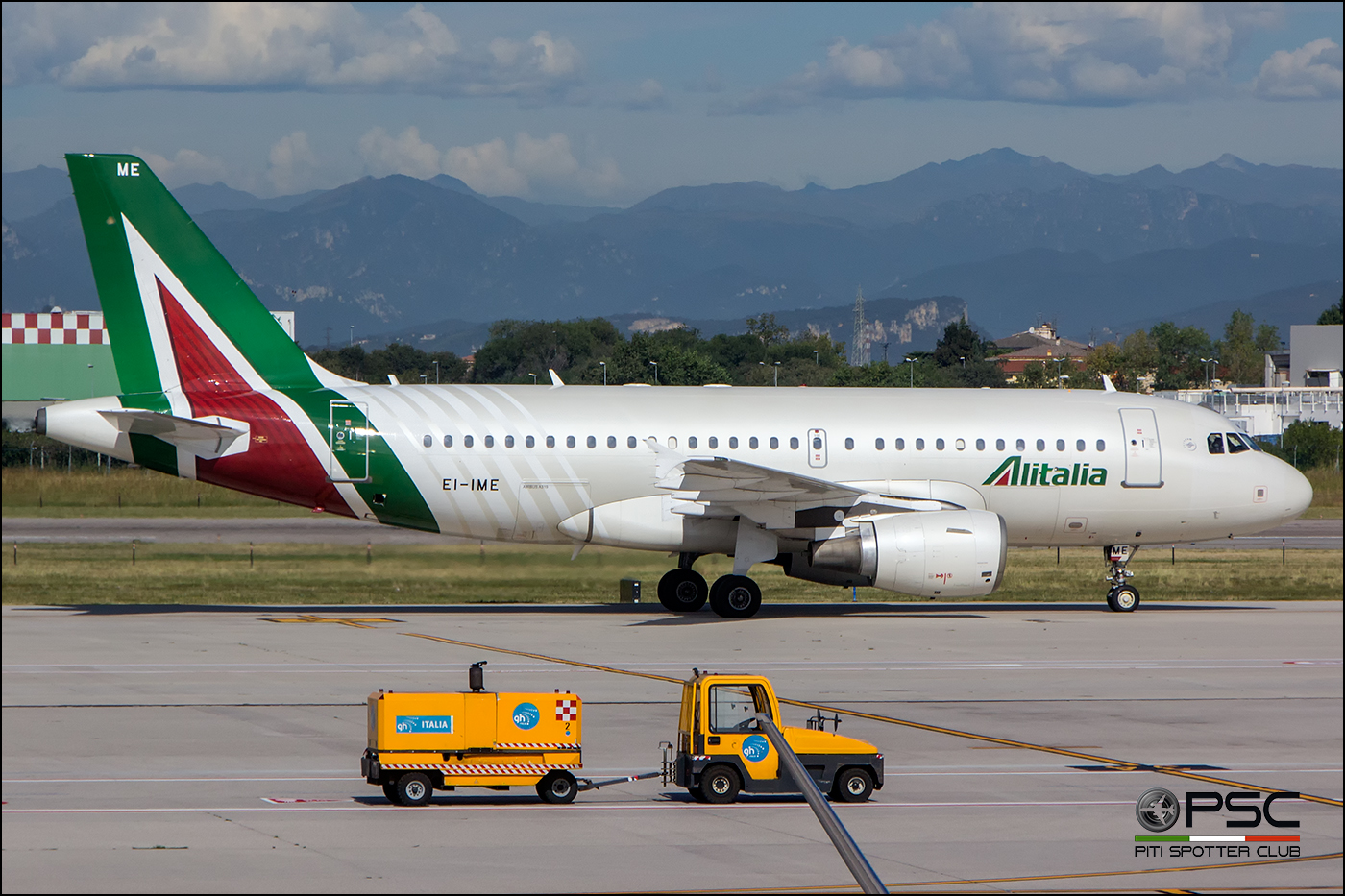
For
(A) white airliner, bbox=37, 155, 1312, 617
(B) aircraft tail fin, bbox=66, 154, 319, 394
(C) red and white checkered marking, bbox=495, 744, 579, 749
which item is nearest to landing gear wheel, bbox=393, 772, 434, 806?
(C) red and white checkered marking, bbox=495, 744, 579, 749

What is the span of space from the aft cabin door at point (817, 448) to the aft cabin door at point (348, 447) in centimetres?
944

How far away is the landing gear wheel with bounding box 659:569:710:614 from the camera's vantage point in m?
32.2

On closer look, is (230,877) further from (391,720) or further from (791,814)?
(791,814)

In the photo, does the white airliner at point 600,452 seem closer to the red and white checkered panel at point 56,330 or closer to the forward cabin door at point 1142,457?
the forward cabin door at point 1142,457

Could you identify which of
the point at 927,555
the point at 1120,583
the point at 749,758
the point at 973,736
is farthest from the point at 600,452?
the point at 749,758

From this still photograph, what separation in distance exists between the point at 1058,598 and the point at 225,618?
20022 mm

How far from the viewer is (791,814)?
14.2m

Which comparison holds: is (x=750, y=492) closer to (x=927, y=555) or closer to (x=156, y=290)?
(x=927, y=555)

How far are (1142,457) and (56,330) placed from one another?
96615 mm

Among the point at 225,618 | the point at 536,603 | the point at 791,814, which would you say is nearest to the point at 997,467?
the point at 536,603

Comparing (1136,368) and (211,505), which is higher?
(1136,368)

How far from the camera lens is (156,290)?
30688mm

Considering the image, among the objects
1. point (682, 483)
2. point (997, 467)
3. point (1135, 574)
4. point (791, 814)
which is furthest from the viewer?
point (1135, 574)

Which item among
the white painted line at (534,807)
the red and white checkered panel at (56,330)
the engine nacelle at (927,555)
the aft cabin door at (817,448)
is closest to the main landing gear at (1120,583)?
the engine nacelle at (927,555)
